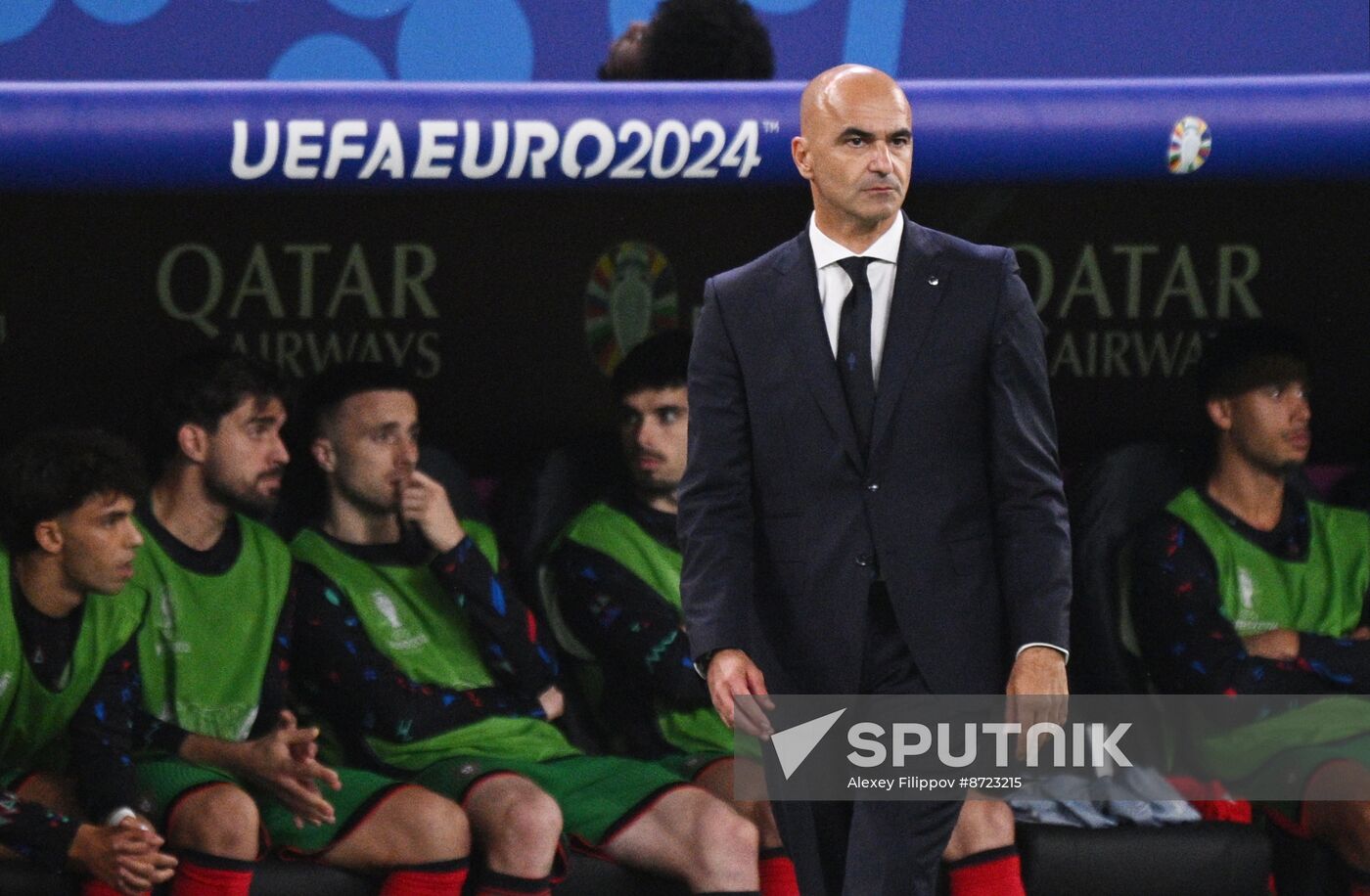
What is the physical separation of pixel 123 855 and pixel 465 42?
7.29 ft

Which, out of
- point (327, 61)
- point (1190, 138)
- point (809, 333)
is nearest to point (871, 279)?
point (809, 333)

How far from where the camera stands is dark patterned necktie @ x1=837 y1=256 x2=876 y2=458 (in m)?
2.53

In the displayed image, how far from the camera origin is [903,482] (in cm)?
252

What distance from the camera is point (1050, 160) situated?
3668 mm

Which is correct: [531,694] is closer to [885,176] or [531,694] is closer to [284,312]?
[284,312]

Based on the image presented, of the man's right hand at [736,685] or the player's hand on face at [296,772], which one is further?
the player's hand on face at [296,772]

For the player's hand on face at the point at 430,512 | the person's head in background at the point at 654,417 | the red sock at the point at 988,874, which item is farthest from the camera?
the person's head in background at the point at 654,417

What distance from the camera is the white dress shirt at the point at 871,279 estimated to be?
2.55 meters

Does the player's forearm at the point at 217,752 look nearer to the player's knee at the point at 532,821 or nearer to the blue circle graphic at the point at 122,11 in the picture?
the player's knee at the point at 532,821

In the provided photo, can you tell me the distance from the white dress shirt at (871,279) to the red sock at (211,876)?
5.15 feet

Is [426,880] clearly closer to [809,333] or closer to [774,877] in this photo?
[774,877]

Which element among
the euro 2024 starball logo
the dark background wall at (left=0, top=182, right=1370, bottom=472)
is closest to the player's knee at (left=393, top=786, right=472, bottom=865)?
the dark background wall at (left=0, top=182, right=1370, bottom=472)

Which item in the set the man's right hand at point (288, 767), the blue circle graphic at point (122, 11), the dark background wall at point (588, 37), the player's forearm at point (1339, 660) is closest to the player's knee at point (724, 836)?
the man's right hand at point (288, 767)

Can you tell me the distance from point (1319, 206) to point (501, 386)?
1.91m
